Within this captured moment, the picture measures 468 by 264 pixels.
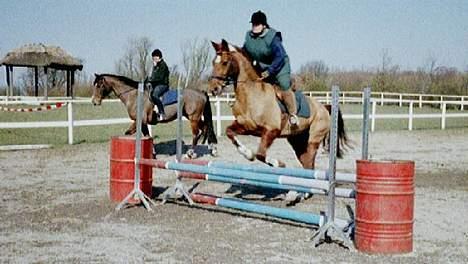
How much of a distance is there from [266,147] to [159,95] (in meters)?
7.12

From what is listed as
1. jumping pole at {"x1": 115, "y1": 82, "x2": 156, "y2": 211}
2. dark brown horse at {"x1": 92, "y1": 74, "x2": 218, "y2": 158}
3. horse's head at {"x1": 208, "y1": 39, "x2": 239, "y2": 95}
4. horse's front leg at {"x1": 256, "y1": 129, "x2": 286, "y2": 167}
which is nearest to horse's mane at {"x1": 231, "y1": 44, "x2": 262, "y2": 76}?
horse's head at {"x1": 208, "y1": 39, "x2": 239, "y2": 95}

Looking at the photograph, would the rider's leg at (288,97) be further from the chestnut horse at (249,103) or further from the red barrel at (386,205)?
the red barrel at (386,205)

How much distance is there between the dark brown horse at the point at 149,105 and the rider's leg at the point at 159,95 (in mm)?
125

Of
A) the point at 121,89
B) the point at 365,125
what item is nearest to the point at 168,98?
the point at 121,89

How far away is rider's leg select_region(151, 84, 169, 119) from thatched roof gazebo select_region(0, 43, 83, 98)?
30407 millimetres

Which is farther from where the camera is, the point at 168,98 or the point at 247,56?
the point at 168,98

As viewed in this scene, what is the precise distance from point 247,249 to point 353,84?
55.6m

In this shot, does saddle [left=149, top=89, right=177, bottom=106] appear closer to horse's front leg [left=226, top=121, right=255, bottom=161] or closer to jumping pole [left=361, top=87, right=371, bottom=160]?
horse's front leg [left=226, top=121, right=255, bottom=161]

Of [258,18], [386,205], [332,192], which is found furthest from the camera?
[258,18]

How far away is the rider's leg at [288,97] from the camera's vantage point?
10109 millimetres

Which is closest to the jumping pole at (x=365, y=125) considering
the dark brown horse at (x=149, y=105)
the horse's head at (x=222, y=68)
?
the horse's head at (x=222, y=68)

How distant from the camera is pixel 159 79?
1612 cm

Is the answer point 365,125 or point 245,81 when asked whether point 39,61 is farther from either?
point 365,125

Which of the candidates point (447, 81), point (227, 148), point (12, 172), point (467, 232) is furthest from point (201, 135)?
point (447, 81)
